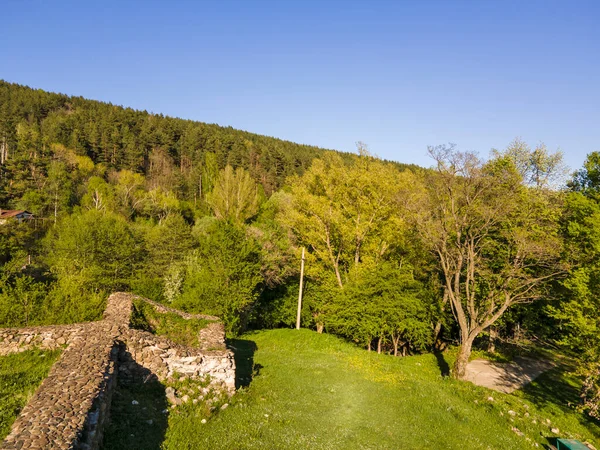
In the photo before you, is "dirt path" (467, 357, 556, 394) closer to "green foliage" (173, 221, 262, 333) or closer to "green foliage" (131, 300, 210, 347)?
"green foliage" (173, 221, 262, 333)

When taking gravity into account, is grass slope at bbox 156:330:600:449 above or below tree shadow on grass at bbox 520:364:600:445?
above

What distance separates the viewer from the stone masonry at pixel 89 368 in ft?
23.7

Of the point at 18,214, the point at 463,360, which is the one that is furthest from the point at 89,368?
the point at 18,214

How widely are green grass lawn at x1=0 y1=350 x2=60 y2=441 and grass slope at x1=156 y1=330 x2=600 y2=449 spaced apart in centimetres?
373

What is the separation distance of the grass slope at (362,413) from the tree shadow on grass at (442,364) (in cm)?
122

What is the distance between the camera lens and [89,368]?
1043cm

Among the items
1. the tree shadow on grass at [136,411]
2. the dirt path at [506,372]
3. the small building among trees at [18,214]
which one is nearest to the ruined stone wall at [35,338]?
the tree shadow on grass at [136,411]

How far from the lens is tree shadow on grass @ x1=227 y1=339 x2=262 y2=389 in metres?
15.8

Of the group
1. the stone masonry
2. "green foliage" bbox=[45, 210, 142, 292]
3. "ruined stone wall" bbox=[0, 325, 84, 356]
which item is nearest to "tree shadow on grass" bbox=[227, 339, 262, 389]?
the stone masonry

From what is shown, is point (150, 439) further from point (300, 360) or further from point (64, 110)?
point (64, 110)

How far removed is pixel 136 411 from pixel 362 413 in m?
7.87

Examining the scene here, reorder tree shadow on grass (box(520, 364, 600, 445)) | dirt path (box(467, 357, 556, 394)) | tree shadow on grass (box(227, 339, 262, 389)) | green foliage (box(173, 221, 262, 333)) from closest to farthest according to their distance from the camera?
tree shadow on grass (box(227, 339, 262, 389)) < tree shadow on grass (box(520, 364, 600, 445)) < dirt path (box(467, 357, 556, 394)) < green foliage (box(173, 221, 262, 333))

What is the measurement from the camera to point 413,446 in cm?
1098

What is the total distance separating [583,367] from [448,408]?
697 cm
